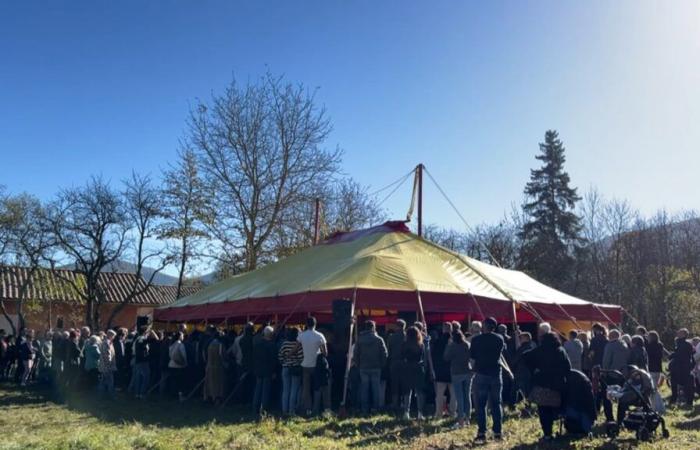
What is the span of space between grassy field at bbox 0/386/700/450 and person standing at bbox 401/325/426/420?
0.55 meters

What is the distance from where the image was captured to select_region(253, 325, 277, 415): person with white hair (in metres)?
11.1


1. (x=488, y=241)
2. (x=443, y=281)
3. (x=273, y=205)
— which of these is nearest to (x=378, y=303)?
(x=443, y=281)

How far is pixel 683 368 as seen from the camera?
1258cm

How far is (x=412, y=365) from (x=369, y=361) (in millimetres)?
731

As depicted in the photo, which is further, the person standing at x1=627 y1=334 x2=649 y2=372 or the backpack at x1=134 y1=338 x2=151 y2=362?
the backpack at x1=134 y1=338 x2=151 y2=362

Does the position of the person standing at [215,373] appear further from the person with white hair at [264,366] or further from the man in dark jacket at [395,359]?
the man in dark jacket at [395,359]

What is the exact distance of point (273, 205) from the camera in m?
25.4

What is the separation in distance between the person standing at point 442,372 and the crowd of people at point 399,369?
18 millimetres

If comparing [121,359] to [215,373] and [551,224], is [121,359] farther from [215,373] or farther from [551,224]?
[551,224]

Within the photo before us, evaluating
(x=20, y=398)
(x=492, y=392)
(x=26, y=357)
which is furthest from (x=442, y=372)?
(x=26, y=357)

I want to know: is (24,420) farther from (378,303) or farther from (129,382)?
(378,303)

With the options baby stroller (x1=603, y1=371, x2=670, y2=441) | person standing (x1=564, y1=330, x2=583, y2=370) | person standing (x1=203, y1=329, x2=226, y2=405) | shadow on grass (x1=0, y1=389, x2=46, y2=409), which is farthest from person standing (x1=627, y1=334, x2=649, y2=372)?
shadow on grass (x1=0, y1=389, x2=46, y2=409)

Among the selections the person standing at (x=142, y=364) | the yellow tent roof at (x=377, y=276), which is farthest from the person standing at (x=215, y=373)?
the person standing at (x=142, y=364)

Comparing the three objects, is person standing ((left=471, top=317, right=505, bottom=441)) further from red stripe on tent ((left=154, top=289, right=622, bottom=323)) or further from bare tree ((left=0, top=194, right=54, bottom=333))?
bare tree ((left=0, top=194, right=54, bottom=333))
